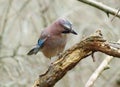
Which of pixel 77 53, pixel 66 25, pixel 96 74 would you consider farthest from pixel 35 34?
pixel 77 53

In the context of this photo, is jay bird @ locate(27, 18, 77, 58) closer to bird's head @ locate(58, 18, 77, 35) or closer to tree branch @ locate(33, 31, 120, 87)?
bird's head @ locate(58, 18, 77, 35)

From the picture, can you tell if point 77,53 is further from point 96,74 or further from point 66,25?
point 66,25

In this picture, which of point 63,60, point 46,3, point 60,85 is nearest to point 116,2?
point 46,3

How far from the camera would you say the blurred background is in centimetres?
699

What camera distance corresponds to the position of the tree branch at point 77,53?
107 inches

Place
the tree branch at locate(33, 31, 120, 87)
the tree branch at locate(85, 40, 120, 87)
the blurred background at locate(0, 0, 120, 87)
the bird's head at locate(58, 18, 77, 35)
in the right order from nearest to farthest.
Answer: the tree branch at locate(33, 31, 120, 87), the tree branch at locate(85, 40, 120, 87), the bird's head at locate(58, 18, 77, 35), the blurred background at locate(0, 0, 120, 87)

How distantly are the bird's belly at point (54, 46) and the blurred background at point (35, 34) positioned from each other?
3.16 m

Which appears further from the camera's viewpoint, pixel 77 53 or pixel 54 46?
pixel 54 46

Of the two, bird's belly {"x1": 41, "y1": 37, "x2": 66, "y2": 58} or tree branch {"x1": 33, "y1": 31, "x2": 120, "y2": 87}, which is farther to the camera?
bird's belly {"x1": 41, "y1": 37, "x2": 66, "y2": 58}

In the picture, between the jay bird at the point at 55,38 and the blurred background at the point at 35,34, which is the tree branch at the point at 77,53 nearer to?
the jay bird at the point at 55,38

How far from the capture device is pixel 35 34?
24.2ft

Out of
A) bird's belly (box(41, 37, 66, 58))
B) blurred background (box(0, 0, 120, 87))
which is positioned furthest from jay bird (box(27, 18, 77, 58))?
blurred background (box(0, 0, 120, 87))

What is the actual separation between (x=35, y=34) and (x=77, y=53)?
4.64 metres

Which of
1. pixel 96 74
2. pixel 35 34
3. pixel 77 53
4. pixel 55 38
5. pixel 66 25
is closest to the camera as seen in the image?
pixel 77 53
